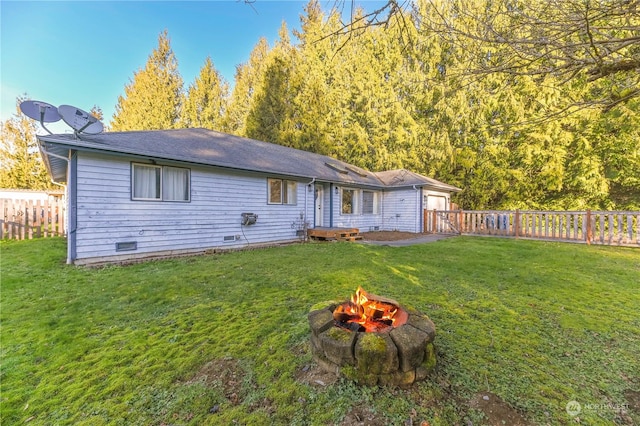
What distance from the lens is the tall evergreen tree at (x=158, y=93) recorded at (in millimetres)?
22078

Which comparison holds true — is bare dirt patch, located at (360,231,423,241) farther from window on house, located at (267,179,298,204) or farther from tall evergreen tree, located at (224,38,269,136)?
tall evergreen tree, located at (224,38,269,136)

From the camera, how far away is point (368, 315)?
2.33m

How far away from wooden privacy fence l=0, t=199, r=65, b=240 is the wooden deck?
9.83 m

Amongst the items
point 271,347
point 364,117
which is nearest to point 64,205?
point 271,347

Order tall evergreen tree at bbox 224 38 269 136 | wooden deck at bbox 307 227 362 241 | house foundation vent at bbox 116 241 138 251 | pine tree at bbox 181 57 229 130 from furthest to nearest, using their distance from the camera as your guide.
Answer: tall evergreen tree at bbox 224 38 269 136, pine tree at bbox 181 57 229 130, wooden deck at bbox 307 227 362 241, house foundation vent at bbox 116 241 138 251

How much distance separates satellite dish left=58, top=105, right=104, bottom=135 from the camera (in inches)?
225

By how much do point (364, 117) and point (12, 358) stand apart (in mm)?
19246

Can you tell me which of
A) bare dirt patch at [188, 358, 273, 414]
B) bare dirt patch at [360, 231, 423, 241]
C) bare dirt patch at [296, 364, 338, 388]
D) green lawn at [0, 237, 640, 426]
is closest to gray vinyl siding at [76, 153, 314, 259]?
green lawn at [0, 237, 640, 426]

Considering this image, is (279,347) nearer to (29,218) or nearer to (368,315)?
(368,315)

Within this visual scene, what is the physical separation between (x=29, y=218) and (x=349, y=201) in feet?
40.9

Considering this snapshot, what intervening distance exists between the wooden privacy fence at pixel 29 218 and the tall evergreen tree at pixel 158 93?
13985mm

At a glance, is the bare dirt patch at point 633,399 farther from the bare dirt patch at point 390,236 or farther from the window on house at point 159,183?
the bare dirt patch at point 390,236
